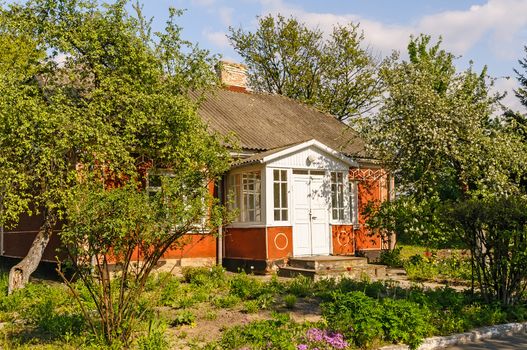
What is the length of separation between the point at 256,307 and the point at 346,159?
785 centimetres

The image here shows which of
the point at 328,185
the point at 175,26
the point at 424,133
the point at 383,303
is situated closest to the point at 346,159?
the point at 328,185

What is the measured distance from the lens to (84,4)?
39.1 ft

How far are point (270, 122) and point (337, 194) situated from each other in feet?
14.5

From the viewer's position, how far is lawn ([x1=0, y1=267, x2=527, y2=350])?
22.1ft

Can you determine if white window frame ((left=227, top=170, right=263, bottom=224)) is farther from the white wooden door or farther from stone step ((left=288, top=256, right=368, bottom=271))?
stone step ((left=288, top=256, right=368, bottom=271))

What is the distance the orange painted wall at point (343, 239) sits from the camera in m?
15.7

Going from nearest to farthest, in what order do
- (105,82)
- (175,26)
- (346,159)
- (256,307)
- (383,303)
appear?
(383,303)
(256,307)
(105,82)
(175,26)
(346,159)

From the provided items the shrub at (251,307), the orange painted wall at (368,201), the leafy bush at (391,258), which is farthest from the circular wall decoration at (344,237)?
the shrub at (251,307)

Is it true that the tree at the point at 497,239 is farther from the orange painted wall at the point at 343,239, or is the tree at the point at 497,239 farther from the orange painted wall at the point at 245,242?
the orange painted wall at the point at 343,239

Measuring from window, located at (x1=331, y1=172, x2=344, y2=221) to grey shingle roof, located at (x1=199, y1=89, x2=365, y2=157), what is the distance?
4.89 ft

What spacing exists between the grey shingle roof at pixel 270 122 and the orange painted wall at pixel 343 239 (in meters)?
2.72

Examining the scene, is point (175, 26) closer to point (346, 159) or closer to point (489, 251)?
point (346, 159)

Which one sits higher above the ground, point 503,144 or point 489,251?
point 503,144

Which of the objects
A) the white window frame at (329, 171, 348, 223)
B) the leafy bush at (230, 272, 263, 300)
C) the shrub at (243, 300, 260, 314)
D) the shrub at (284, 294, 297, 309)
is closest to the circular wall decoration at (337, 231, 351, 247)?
the white window frame at (329, 171, 348, 223)
